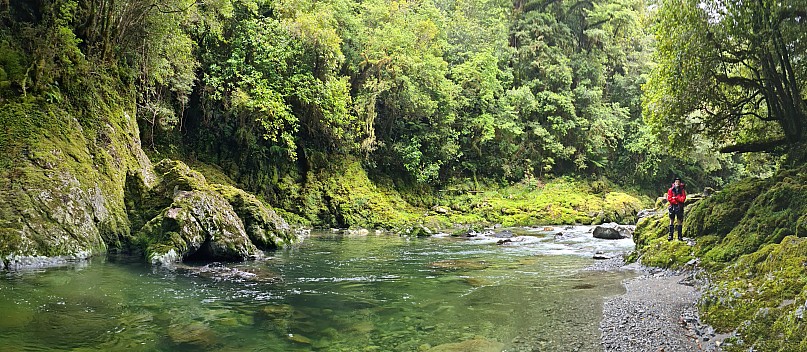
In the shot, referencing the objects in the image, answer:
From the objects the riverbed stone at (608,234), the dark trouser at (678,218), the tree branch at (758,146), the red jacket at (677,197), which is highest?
the tree branch at (758,146)

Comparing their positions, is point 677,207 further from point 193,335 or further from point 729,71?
point 193,335

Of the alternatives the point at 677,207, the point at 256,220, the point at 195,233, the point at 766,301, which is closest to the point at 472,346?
the point at 766,301

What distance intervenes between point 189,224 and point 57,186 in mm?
2774

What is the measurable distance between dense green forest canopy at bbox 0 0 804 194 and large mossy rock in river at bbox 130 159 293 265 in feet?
9.16

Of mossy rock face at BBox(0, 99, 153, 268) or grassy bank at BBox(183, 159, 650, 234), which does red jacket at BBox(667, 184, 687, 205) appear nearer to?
grassy bank at BBox(183, 159, 650, 234)

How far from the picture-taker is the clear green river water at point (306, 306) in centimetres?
580

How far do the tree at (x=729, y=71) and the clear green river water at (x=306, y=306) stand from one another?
507cm

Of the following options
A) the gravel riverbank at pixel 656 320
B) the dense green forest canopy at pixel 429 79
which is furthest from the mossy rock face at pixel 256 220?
the gravel riverbank at pixel 656 320

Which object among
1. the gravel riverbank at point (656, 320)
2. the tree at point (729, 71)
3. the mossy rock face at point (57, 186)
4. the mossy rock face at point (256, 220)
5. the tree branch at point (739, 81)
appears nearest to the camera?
the gravel riverbank at point (656, 320)

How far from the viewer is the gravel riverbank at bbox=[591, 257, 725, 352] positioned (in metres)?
5.64

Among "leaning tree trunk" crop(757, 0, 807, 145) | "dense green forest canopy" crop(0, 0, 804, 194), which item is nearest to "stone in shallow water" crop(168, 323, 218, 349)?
"dense green forest canopy" crop(0, 0, 804, 194)

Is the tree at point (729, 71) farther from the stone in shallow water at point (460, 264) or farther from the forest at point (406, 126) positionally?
the stone in shallow water at point (460, 264)

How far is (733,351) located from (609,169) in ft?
107

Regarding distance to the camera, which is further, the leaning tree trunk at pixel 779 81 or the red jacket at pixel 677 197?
the red jacket at pixel 677 197
